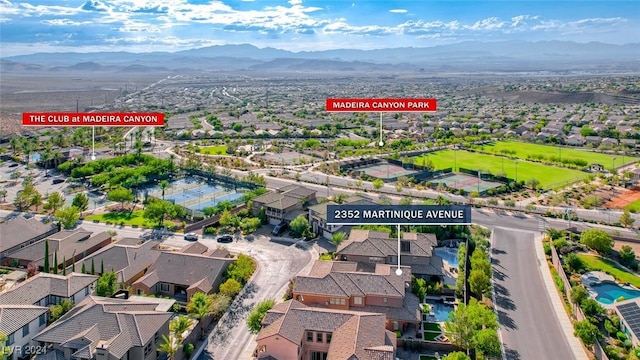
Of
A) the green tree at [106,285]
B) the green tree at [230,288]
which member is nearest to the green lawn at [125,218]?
the green tree at [106,285]

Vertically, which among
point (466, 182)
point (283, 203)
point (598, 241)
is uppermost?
point (283, 203)

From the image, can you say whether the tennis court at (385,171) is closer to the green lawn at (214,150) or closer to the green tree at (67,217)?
the green lawn at (214,150)

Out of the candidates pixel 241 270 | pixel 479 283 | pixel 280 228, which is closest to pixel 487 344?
pixel 479 283

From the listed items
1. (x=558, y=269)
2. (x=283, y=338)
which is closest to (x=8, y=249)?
(x=283, y=338)

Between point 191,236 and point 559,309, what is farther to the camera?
point 191,236

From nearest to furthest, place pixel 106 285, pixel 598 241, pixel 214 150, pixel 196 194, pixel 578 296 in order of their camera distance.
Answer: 1. pixel 578 296
2. pixel 106 285
3. pixel 598 241
4. pixel 196 194
5. pixel 214 150

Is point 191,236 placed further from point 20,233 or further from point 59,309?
point 59,309
